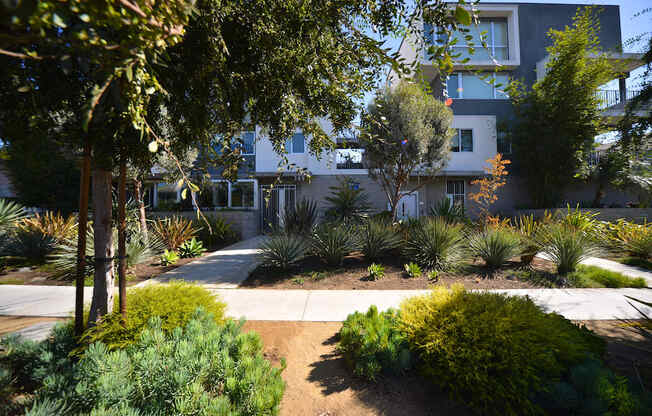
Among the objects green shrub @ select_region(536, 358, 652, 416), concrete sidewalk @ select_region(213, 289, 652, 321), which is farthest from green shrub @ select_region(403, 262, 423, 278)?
green shrub @ select_region(536, 358, 652, 416)

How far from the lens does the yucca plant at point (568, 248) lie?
223 inches

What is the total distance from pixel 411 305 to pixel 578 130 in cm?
1725

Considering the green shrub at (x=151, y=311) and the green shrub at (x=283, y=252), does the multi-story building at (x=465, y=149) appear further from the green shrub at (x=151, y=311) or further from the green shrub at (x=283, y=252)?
the green shrub at (x=151, y=311)

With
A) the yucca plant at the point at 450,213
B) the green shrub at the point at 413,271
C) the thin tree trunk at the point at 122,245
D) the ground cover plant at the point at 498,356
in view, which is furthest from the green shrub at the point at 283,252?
the yucca plant at the point at 450,213

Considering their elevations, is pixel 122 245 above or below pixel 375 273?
above

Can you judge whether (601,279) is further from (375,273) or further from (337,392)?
(337,392)

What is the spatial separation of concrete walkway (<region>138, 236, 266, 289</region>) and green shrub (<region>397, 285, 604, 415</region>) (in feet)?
14.5

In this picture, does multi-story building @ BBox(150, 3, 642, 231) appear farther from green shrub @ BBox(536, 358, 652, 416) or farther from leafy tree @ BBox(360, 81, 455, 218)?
green shrub @ BBox(536, 358, 652, 416)

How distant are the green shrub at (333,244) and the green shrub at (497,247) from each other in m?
3.08

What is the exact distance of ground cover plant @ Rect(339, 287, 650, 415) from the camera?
5.79ft

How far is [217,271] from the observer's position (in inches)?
268

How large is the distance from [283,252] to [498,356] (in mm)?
5069

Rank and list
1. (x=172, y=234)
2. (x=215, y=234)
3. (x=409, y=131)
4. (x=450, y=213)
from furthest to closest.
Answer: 1. (x=215, y=234)
2. (x=450, y=213)
3. (x=409, y=131)
4. (x=172, y=234)

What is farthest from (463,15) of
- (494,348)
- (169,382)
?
(169,382)
